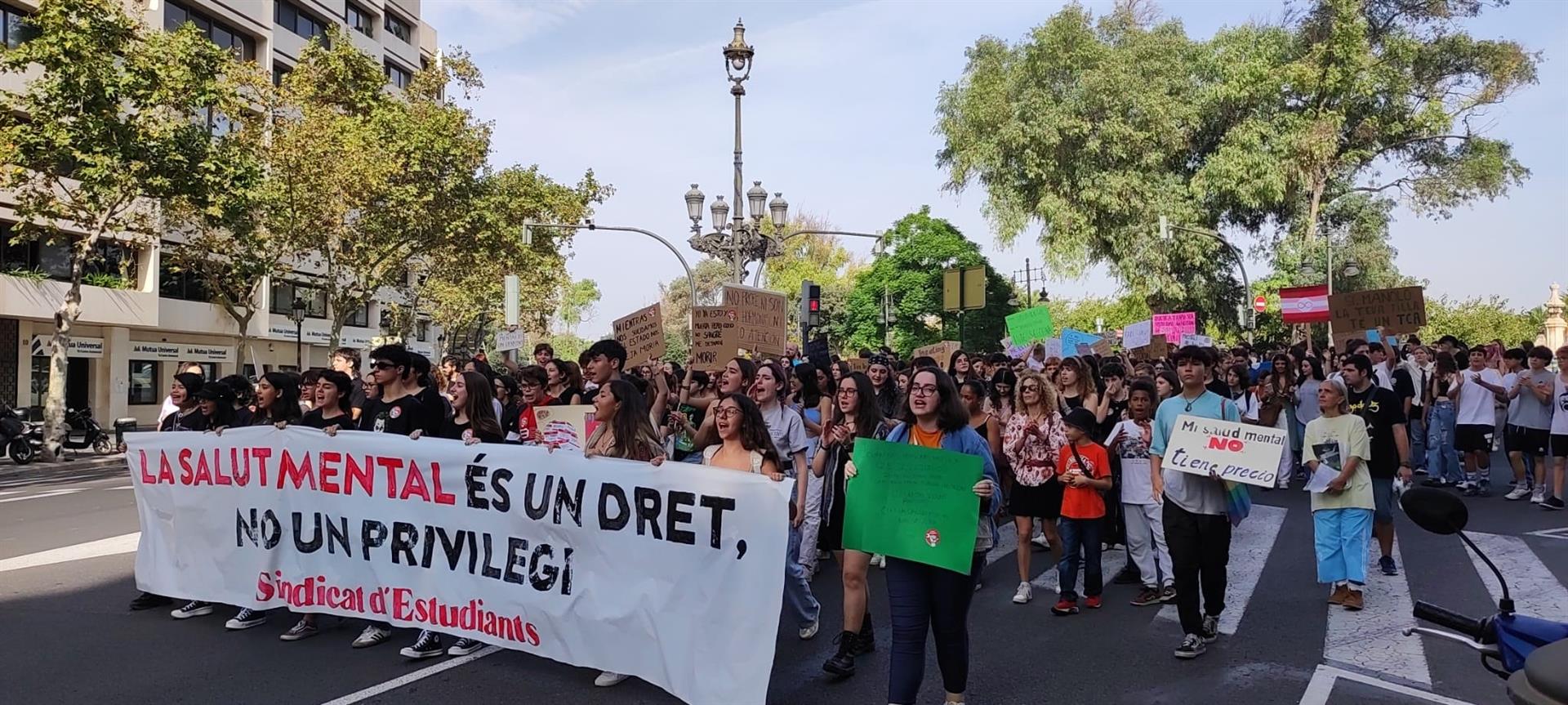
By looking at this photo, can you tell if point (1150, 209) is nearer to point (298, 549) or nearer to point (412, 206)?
point (412, 206)

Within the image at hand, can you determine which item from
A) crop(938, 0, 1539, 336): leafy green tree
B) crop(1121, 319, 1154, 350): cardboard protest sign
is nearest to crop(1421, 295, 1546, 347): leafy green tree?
crop(938, 0, 1539, 336): leafy green tree

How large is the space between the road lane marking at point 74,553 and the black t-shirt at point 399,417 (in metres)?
4.17

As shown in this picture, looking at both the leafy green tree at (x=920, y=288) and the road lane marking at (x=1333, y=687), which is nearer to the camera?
the road lane marking at (x=1333, y=687)

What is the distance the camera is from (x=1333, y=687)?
5.20m

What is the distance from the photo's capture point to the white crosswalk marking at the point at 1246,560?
262 inches

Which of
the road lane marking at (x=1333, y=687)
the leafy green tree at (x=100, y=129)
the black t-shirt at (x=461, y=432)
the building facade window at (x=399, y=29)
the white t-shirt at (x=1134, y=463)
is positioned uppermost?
the building facade window at (x=399, y=29)

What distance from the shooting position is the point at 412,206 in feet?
90.7

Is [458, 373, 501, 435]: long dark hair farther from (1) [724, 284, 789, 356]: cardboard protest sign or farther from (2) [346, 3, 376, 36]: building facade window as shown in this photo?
(2) [346, 3, 376, 36]: building facade window

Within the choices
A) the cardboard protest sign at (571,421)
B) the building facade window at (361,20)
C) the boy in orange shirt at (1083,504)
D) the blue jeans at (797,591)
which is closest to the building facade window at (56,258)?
the building facade window at (361,20)

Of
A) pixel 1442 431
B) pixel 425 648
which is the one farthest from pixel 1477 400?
pixel 425 648

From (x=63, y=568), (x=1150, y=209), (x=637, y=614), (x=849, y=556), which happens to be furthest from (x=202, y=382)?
(x=1150, y=209)

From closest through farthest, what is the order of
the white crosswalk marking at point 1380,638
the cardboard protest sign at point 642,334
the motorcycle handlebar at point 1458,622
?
the motorcycle handlebar at point 1458,622 < the white crosswalk marking at point 1380,638 < the cardboard protest sign at point 642,334

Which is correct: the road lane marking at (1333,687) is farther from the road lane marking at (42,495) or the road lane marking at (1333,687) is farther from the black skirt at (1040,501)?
the road lane marking at (42,495)

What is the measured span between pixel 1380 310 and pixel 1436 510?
14.0m
